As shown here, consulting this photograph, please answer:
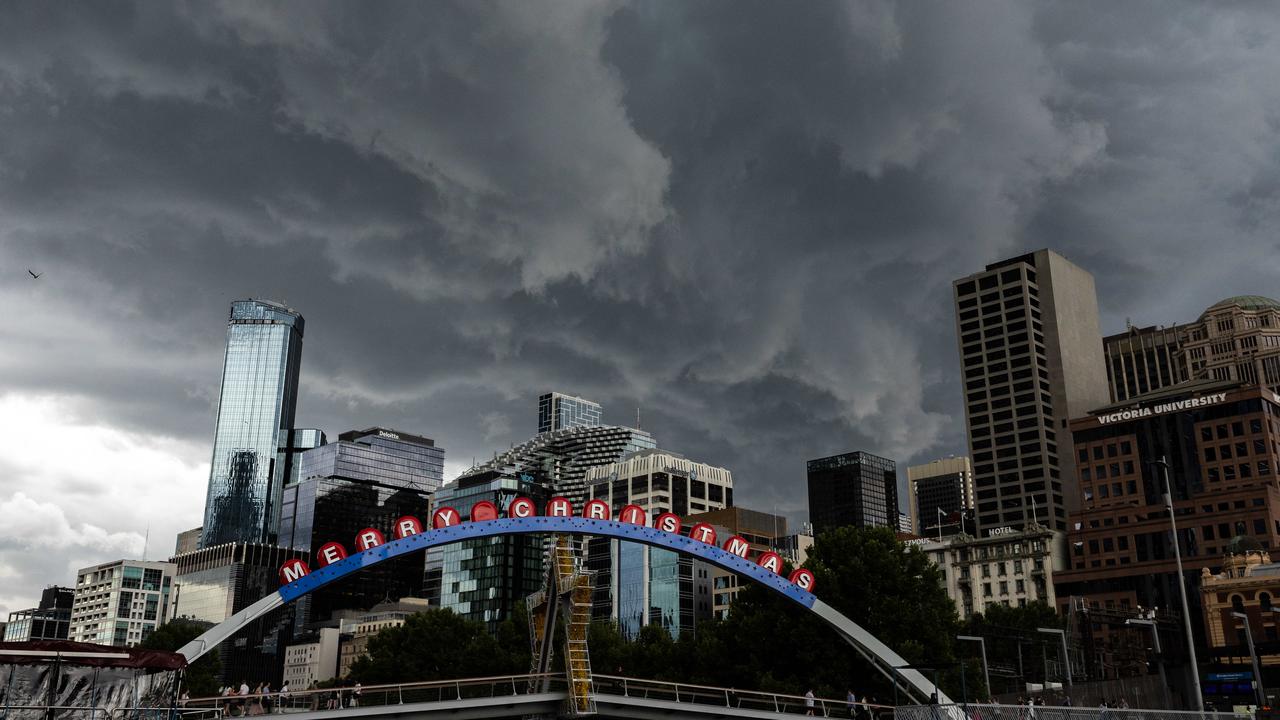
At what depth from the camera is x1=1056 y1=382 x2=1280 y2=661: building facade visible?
480 feet

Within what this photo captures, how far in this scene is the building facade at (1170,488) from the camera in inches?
5763

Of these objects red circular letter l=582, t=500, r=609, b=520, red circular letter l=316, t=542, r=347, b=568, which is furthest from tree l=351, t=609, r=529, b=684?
red circular letter l=316, t=542, r=347, b=568

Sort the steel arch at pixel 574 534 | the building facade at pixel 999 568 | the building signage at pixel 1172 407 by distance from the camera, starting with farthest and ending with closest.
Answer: the building signage at pixel 1172 407 < the building facade at pixel 999 568 < the steel arch at pixel 574 534

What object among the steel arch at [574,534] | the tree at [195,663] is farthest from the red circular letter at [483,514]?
the tree at [195,663]

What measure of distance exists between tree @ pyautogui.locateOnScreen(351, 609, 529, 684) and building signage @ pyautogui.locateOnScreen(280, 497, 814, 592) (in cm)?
4572

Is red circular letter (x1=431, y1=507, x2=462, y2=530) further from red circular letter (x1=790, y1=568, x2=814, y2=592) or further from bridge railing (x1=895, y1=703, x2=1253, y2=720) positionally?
bridge railing (x1=895, y1=703, x2=1253, y2=720)

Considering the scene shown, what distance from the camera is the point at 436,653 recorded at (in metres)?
104

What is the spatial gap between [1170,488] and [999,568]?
34510 mm

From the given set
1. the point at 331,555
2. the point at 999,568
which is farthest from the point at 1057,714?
the point at 999,568

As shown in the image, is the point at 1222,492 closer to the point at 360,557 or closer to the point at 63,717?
the point at 360,557

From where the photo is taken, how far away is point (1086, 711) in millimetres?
36625

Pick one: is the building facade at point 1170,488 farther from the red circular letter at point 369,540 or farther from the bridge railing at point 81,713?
the bridge railing at point 81,713

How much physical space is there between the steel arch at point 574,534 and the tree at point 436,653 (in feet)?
151

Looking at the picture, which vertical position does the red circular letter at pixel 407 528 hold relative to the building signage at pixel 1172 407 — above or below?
below
